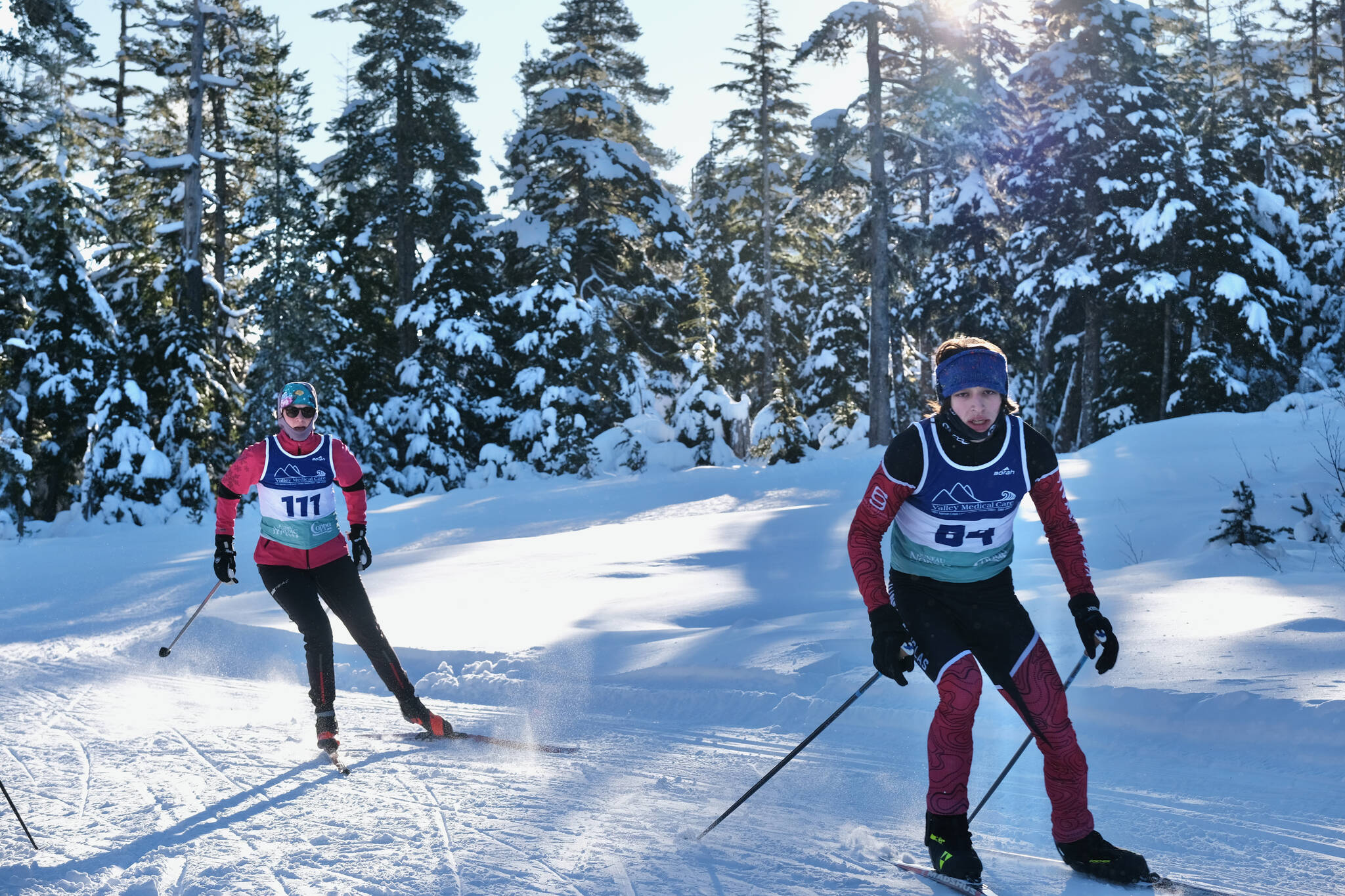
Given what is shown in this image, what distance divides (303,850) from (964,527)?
303 centimetres

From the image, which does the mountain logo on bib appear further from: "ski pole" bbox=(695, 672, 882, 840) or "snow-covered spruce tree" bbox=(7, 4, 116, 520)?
"snow-covered spruce tree" bbox=(7, 4, 116, 520)

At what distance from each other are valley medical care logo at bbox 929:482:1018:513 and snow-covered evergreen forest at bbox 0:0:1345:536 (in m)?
18.7

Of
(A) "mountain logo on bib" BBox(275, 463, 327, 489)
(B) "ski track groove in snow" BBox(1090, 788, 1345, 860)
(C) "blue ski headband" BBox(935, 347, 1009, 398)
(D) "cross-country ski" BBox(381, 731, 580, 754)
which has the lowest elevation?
(B) "ski track groove in snow" BBox(1090, 788, 1345, 860)

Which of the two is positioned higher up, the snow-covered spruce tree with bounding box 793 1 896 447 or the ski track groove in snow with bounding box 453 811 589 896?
the snow-covered spruce tree with bounding box 793 1 896 447

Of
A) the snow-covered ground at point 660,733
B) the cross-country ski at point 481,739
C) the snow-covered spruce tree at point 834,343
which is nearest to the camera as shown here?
the snow-covered ground at point 660,733

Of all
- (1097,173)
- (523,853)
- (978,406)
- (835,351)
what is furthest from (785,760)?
(835,351)

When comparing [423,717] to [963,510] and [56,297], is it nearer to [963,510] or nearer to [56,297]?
[963,510]

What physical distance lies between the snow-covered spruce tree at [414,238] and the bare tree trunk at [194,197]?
15.6 ft

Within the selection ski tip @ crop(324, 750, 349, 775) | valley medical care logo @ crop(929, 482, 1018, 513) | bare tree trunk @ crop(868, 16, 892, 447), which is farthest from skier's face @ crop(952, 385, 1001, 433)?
bare tree trunk @ crop(868, 16, 892, 447)

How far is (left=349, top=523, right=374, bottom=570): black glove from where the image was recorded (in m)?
6.42

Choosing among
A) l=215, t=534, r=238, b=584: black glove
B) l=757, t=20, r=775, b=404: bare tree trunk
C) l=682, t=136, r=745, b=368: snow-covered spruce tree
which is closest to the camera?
l=215, t=534, r=238, b=584: black glove

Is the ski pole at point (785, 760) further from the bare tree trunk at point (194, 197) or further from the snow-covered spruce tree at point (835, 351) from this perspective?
the snow-covered spruce tree at point (835, 351)

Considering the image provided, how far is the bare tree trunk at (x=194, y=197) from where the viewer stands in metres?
23.1

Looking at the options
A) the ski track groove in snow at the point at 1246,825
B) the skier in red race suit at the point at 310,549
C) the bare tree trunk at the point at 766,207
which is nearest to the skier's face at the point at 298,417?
the skier in red race suit at the point at 310,549
